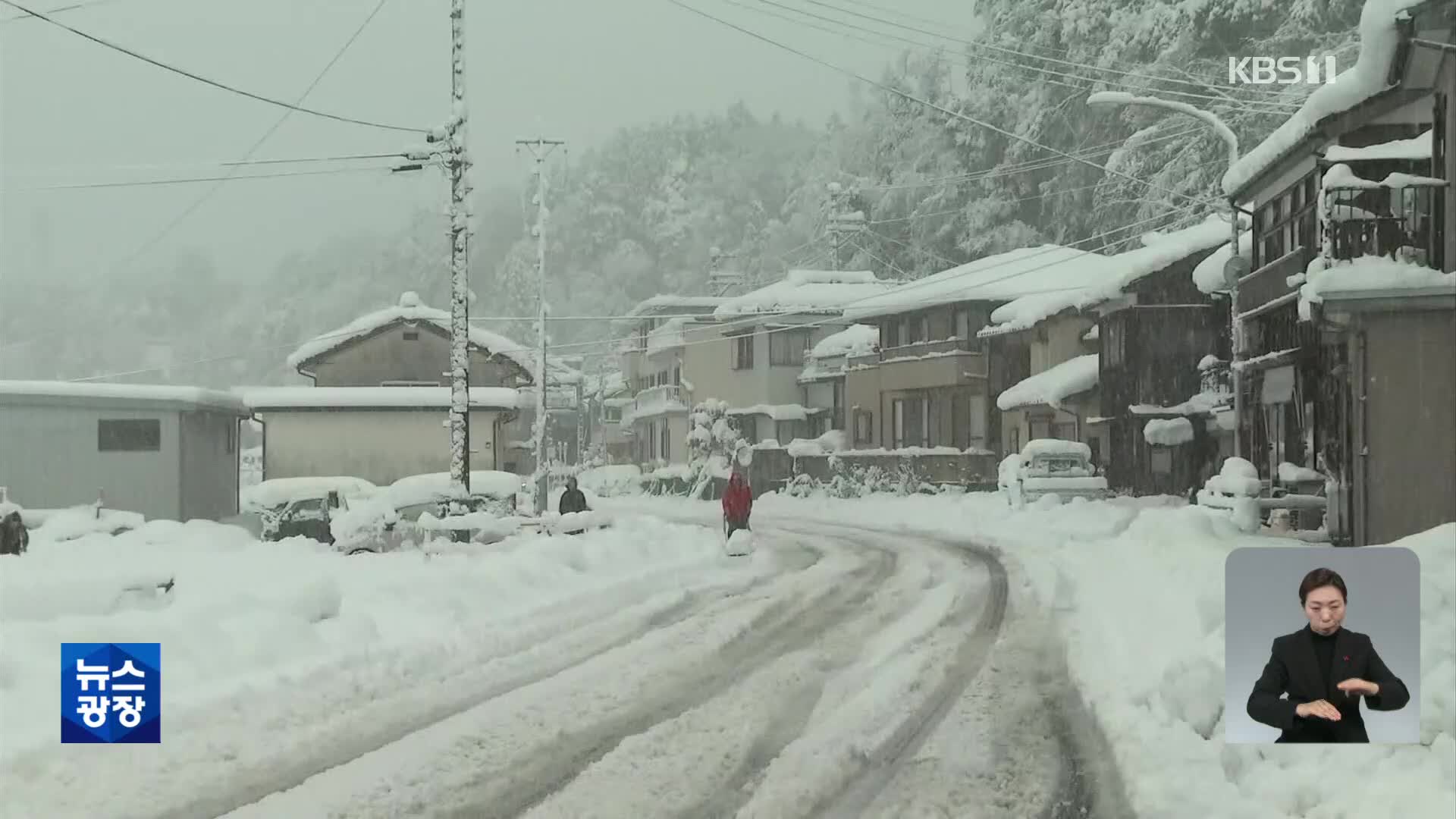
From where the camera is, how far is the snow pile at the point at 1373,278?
A: 29.4ft

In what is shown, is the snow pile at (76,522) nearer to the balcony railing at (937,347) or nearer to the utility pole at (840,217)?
the utility pole at (840,217)

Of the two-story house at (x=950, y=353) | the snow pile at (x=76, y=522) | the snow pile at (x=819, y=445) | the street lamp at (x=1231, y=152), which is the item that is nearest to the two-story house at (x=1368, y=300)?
the street lamp at (x=1231, y=152)

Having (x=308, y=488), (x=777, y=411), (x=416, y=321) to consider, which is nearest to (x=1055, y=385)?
(x=416, y=321)

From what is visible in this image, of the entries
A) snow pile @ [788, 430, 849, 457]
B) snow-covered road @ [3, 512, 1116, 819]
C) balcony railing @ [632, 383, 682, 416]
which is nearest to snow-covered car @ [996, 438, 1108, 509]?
snow-covered road @ [3, 512, 1116, 819]

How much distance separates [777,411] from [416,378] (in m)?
28.8

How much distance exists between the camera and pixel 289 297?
48.1ft

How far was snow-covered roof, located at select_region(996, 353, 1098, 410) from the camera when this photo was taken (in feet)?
75.4

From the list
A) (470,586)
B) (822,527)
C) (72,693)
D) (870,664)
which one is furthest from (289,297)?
(822,527)

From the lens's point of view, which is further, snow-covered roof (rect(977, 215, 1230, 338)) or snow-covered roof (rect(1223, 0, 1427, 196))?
snow-covered roof (rect(977, 215, 1230, 338))

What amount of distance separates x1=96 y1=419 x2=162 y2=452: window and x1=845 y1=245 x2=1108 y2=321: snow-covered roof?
625 inches

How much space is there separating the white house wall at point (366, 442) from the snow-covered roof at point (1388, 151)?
11.6 m

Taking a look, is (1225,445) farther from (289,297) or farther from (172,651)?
(289,297)

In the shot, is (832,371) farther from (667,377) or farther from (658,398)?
(667,377)

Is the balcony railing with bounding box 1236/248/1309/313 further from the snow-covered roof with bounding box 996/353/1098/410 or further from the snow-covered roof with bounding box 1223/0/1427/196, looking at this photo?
the snow-covered roof with bounding box 996/353/1098/410
